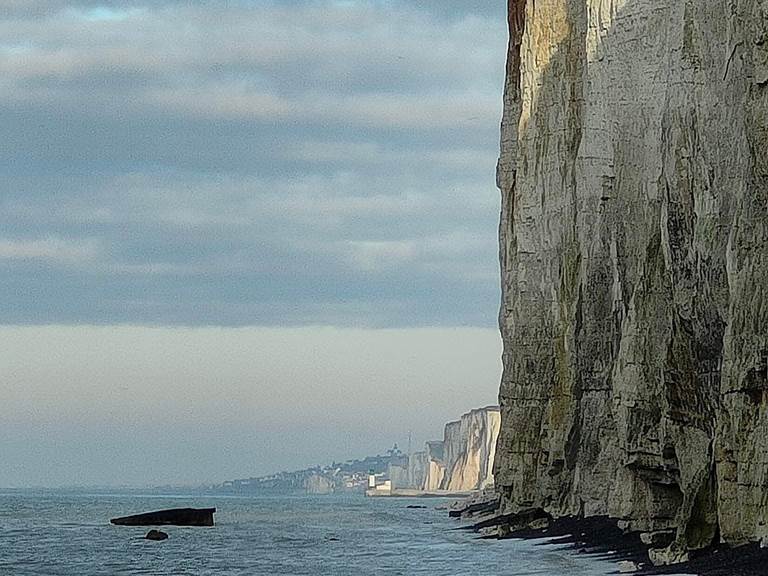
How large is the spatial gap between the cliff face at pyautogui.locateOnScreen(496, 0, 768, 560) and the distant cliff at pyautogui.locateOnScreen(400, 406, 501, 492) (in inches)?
3168

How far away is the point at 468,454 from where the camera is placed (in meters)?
147

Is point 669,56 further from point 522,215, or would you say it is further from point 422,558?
point 522,215

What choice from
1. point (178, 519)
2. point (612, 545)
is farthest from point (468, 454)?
point (612, 545)

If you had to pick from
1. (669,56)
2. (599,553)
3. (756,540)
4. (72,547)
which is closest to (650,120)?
(669,56)

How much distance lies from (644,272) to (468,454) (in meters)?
117

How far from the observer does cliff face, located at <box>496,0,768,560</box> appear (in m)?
23.9


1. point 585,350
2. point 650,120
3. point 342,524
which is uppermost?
point 650,120

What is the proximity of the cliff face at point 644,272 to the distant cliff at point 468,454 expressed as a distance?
80.5 m

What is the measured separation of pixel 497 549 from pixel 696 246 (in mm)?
11978

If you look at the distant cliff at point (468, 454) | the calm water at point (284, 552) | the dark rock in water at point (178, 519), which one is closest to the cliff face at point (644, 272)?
the calm water at point (284, 552)

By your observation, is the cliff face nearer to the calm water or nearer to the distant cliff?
the calm water

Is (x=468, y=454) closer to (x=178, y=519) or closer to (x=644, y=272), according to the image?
(x=178, y=519)

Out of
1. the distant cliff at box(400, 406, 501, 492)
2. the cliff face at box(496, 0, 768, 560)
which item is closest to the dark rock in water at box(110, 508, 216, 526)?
the cliff face at box(496, 0, 768, 560)

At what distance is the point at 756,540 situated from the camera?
23.4 m
